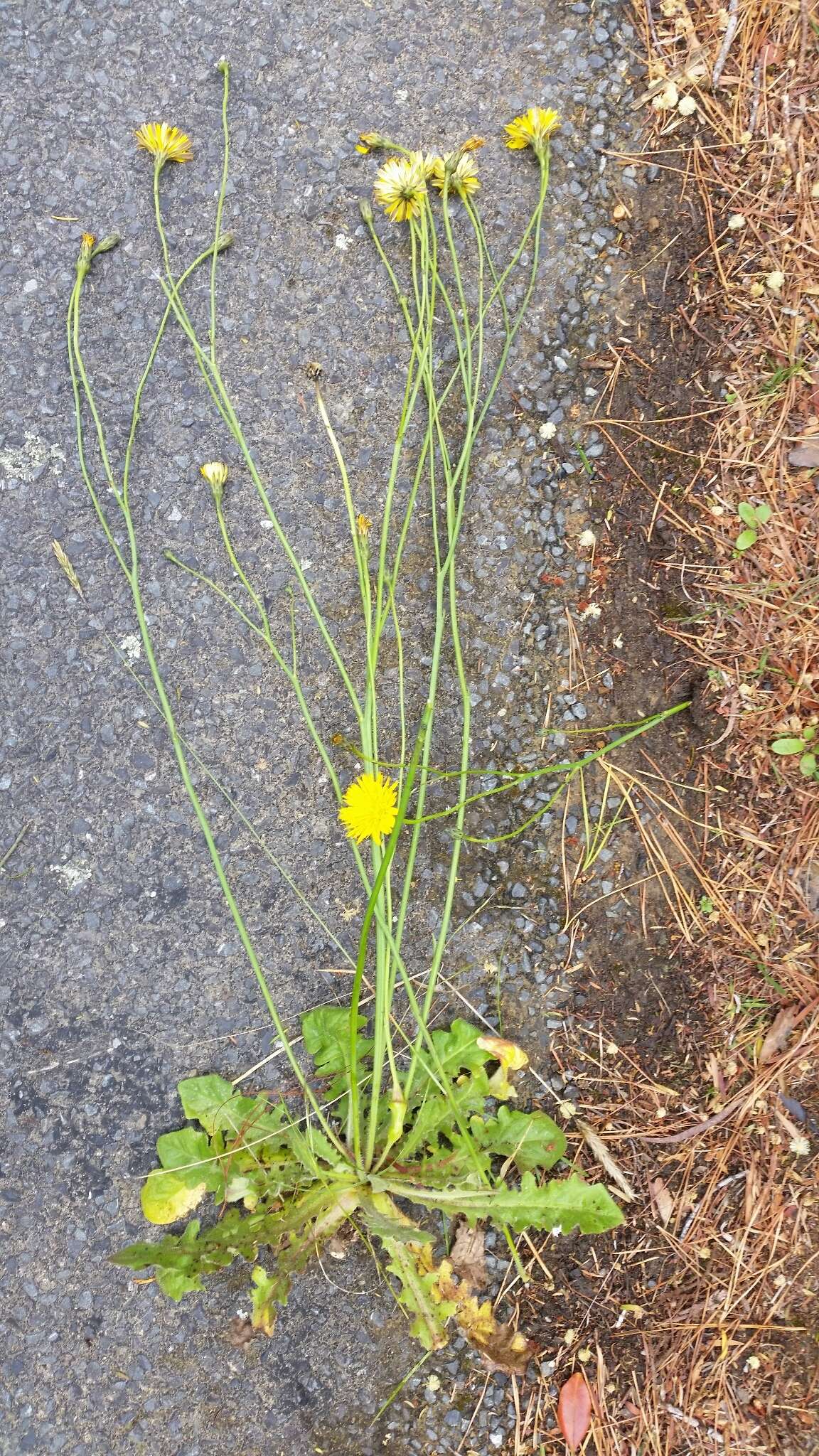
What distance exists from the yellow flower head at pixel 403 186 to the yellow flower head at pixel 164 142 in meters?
0.46

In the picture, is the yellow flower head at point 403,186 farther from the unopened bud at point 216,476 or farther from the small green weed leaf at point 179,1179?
the small green weed leaf at point 179,1179

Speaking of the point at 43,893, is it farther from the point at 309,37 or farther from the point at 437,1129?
the point at 309,37

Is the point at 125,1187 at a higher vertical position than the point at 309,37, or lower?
lower

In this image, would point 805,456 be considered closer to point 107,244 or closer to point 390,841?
point 390,841

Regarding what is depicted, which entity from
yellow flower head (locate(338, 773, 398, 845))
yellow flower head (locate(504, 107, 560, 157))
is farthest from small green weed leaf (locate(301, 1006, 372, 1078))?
yellow flower head (locate(504, 107, 560, 157))

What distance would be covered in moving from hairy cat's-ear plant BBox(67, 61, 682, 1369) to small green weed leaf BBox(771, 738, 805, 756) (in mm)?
509

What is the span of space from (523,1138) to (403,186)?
2.09 m

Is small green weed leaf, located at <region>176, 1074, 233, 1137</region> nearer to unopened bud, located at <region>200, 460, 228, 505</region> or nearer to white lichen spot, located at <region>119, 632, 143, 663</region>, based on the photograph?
white lichen spot, located at <region>119, 632, 143, 663</region>

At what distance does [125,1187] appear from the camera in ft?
6.86

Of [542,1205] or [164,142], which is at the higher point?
[164,142]

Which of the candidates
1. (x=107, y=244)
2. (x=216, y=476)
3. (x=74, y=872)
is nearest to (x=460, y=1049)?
(x=74, y=872)

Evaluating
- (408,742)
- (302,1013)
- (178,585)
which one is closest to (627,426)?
(408,742)

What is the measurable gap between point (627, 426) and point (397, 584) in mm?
661

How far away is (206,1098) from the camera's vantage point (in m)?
2.04
